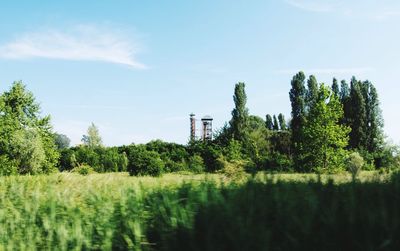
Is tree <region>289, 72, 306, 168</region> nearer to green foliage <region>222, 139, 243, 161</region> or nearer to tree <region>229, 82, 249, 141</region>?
tree <region>229, 82, 249, 141</region>

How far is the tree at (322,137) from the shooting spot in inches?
1644

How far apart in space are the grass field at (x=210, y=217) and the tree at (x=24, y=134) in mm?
33151

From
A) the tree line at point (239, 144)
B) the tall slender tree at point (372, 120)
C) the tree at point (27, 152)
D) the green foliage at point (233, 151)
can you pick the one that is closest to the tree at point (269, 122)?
the tree line at point (239, 144)

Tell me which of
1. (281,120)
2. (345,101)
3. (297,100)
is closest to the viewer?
(297,100)

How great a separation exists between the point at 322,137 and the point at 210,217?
129ft

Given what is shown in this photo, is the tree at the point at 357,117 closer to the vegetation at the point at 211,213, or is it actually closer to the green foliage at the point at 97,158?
the green foliage at the point at 97,158

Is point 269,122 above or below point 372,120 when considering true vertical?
above

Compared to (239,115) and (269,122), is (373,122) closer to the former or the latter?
(239,115)

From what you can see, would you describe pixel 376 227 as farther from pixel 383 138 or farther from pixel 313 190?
pixel 383 138

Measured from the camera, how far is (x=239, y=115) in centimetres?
5906

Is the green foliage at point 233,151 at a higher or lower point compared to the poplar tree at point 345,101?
lower

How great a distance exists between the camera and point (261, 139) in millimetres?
59719

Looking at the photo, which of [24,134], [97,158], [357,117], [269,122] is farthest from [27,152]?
[269,122]

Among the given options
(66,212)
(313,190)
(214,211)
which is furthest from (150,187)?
(313,190)
